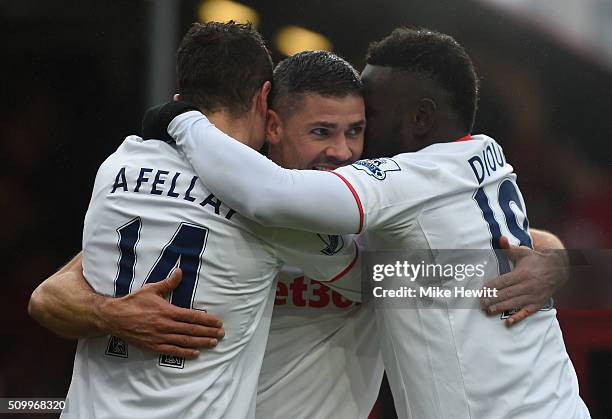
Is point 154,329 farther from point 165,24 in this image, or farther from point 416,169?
point 165,24

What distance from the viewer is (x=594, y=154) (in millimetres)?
3162

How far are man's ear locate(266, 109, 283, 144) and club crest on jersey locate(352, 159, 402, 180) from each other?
35cm

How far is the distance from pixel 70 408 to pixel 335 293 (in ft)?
2.22

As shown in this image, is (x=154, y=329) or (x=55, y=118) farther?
(x=55, y=118)

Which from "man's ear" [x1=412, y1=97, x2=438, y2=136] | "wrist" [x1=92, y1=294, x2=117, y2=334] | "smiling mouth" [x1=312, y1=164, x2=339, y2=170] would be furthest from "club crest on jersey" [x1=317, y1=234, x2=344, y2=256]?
"wrist" [x1=92, y1=294, x2=117, y2=334]

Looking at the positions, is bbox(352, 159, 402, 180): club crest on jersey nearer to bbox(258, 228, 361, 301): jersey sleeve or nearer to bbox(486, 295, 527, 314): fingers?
bbox(258, 228, 361, 301): jersey sleeve

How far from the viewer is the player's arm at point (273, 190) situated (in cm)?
160

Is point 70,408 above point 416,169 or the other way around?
the other way around

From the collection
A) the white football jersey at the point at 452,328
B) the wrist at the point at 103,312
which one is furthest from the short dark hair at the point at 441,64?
the wrist at the point at 103,312

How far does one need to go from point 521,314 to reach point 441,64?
0.62 meters

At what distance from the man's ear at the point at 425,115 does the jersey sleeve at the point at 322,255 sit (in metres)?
0.32

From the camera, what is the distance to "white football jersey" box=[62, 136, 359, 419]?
168 cm

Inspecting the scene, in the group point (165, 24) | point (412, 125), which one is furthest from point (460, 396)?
point (165, 24)

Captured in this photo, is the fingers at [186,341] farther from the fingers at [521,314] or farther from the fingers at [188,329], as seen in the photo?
the fingers at [521,314]
